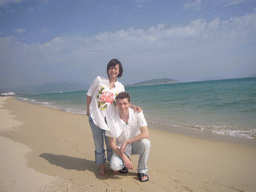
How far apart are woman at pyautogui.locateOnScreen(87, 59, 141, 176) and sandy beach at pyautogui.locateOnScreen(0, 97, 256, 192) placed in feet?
1.57

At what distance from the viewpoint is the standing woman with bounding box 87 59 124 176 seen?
2388 mm

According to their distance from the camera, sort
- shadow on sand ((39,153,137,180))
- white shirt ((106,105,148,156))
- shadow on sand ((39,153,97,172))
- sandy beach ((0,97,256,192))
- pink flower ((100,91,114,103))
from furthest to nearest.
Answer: shadow on sand ((39,153,97,172))
shadow on sand ((39,153,137,180))
pink flower ((100,91,114,103))
white shirt ((106,105,148,156))
sandy beach ((0,97,256,192))

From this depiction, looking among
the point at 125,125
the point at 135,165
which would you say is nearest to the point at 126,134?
the point at 125,125

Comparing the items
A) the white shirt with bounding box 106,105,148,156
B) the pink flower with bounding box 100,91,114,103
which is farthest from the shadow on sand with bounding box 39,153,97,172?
the pink flower with bounding box 100,91,114,103

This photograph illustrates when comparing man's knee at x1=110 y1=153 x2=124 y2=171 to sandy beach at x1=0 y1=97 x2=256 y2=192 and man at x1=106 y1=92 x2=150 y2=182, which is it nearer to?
man at x1=106 y1=92 x2=150 y2=182

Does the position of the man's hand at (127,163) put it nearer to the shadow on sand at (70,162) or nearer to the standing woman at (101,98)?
the standing woman at (101,98)

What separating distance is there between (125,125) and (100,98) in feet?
1.85

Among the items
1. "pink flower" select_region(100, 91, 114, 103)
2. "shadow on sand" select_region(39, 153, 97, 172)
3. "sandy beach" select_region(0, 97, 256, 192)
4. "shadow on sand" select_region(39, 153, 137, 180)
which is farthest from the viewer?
"shadow on sand" select_region(39, 153, 97, 172)

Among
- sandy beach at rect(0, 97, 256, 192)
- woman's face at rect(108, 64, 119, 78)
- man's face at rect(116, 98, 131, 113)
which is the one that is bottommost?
sandy beach at rect(0, 97, 256, 192)

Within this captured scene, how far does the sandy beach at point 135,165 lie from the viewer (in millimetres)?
2201

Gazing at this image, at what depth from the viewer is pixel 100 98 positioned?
7.97ft

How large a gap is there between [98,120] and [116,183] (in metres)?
0.96

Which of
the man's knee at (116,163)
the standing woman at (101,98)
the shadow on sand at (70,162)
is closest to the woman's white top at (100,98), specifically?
the standing woman at (101,98)

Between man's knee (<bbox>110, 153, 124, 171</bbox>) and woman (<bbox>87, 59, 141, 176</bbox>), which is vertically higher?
woman (<bbox>87, 59, 141, 176</bbox>)
